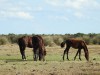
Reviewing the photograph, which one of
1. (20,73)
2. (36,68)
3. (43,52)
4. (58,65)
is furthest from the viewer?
(43,52)

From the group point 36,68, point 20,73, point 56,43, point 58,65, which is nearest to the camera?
point 20,73

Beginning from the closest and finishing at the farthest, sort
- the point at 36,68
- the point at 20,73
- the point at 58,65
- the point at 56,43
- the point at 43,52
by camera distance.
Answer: the point at 20,73, the point at 36,68, the point at 58,65, the point at 43,52, the point at 56,43

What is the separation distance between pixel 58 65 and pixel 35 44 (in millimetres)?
5452

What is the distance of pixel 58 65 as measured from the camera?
25.4 m

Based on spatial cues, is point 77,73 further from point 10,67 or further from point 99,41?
point 99,41

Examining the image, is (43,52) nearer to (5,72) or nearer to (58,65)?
(58,65)

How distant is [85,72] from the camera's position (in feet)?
73.7

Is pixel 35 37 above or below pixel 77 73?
above

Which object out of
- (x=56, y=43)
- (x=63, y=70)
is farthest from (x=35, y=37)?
(x=56, y=43)

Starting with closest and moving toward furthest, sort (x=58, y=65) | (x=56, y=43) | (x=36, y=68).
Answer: (x=36, y=68)
(x=58, y=65)
(x=56, y=43)

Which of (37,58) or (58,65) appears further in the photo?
(37,58)

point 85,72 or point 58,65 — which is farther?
point 58,65

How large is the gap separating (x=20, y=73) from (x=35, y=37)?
8.82 m

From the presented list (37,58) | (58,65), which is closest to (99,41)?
(37,58)
